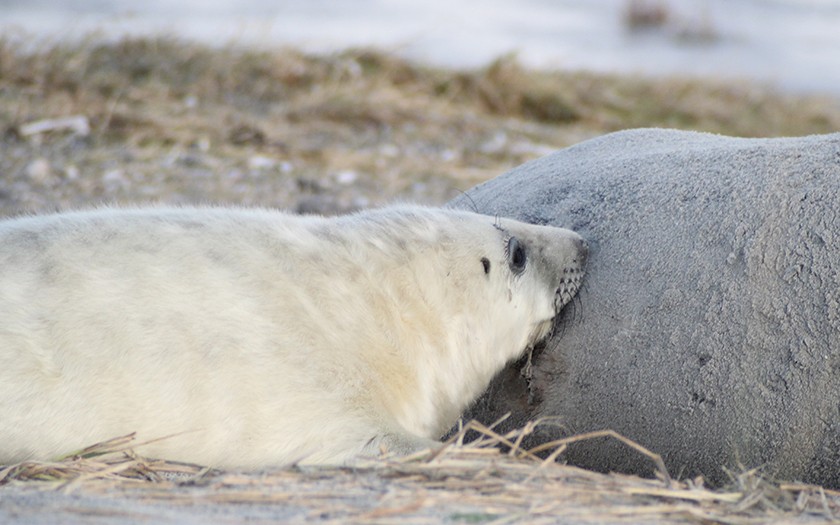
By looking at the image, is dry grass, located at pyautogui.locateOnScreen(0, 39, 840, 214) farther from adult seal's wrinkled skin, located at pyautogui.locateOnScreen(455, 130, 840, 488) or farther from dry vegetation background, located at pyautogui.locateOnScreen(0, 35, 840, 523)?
adult seal's wrinkled skin, located at pyautogui.locateOnScreen(455, 130, 840, 488)

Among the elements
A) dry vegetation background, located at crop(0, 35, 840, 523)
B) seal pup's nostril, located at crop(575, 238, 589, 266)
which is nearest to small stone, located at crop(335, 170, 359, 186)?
dry vegetation background, located at crop(0, 35, 840, 523)

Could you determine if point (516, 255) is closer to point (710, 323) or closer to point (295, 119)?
point (710, 323)

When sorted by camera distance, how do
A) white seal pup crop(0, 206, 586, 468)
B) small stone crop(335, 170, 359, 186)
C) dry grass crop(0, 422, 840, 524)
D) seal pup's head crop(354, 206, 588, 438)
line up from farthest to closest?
small stone crop(335, 170, 359, 186)
seal pup's head crop(354, 206, 588, 438)
white seal pup crop(0, 206, 586, 468)
dry grass crop(0, 422, 840, 524)

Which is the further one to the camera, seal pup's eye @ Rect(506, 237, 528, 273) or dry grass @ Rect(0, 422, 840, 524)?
seal pup's eye @ Rect(506, 237, 528, 273)

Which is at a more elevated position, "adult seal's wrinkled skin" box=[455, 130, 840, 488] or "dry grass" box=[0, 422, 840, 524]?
"adult seal's wrinkled skin" box=[455, 130, 840, 488]

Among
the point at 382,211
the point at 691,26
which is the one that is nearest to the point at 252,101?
the point at 382,211

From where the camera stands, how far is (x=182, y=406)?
255 centimetres

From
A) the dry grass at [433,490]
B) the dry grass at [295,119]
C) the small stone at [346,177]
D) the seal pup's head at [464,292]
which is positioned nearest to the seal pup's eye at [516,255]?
the seal pup's head at [464,292]

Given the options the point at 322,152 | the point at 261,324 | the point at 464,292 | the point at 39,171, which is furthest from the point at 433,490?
the point at 322,152

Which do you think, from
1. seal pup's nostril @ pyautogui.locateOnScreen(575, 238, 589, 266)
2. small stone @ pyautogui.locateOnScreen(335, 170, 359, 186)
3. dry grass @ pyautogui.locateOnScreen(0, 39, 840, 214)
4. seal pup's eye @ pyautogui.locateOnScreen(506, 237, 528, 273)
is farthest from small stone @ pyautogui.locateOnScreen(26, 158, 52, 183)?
seal pup's nostril @ pyautogui.locateOnScreen(575, 238, 589, 266)

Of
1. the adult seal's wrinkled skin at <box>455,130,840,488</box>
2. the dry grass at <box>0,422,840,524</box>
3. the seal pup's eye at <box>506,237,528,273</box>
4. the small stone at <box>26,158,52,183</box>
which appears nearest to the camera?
the dry grass at <box>0,422,840,524</box>

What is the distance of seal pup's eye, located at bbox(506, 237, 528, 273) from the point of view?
3176mm

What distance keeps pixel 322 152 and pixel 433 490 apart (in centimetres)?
535

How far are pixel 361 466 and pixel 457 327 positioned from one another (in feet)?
2.77
